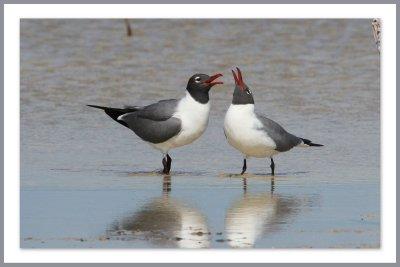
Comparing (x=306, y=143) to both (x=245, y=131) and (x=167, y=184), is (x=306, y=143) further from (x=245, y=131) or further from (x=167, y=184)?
(x=167, y=184)

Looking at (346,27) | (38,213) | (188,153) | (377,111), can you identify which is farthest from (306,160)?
(346,27)

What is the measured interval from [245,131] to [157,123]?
873 mm

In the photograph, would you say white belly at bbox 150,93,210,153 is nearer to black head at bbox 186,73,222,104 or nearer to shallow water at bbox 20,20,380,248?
black head at bbox 186,73,222,104

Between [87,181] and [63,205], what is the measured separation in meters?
0.97

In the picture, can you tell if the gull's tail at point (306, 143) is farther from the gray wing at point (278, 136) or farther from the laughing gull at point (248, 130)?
the laughing gull at point (248, 130)

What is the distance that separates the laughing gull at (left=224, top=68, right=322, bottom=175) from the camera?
1172 cm

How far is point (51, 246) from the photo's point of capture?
9328 millimetres

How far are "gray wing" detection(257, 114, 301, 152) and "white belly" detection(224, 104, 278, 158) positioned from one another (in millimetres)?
58

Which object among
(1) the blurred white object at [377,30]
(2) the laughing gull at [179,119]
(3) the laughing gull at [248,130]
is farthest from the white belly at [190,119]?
(1) the blurred white object at [377,30]

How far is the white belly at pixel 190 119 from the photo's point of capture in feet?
39.3

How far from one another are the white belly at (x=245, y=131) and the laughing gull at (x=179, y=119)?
34 centimetres

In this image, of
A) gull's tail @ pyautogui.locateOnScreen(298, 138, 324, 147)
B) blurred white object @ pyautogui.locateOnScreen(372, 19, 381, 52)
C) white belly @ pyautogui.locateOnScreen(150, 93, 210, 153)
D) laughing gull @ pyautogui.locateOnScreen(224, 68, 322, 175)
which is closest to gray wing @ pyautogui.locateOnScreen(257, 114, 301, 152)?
laughing gull @ pyautogui.locateOnScreen(224, 68, 322, 175)

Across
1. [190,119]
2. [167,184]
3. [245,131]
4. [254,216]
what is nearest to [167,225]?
[254,216]

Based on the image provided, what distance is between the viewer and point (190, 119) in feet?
39.3
